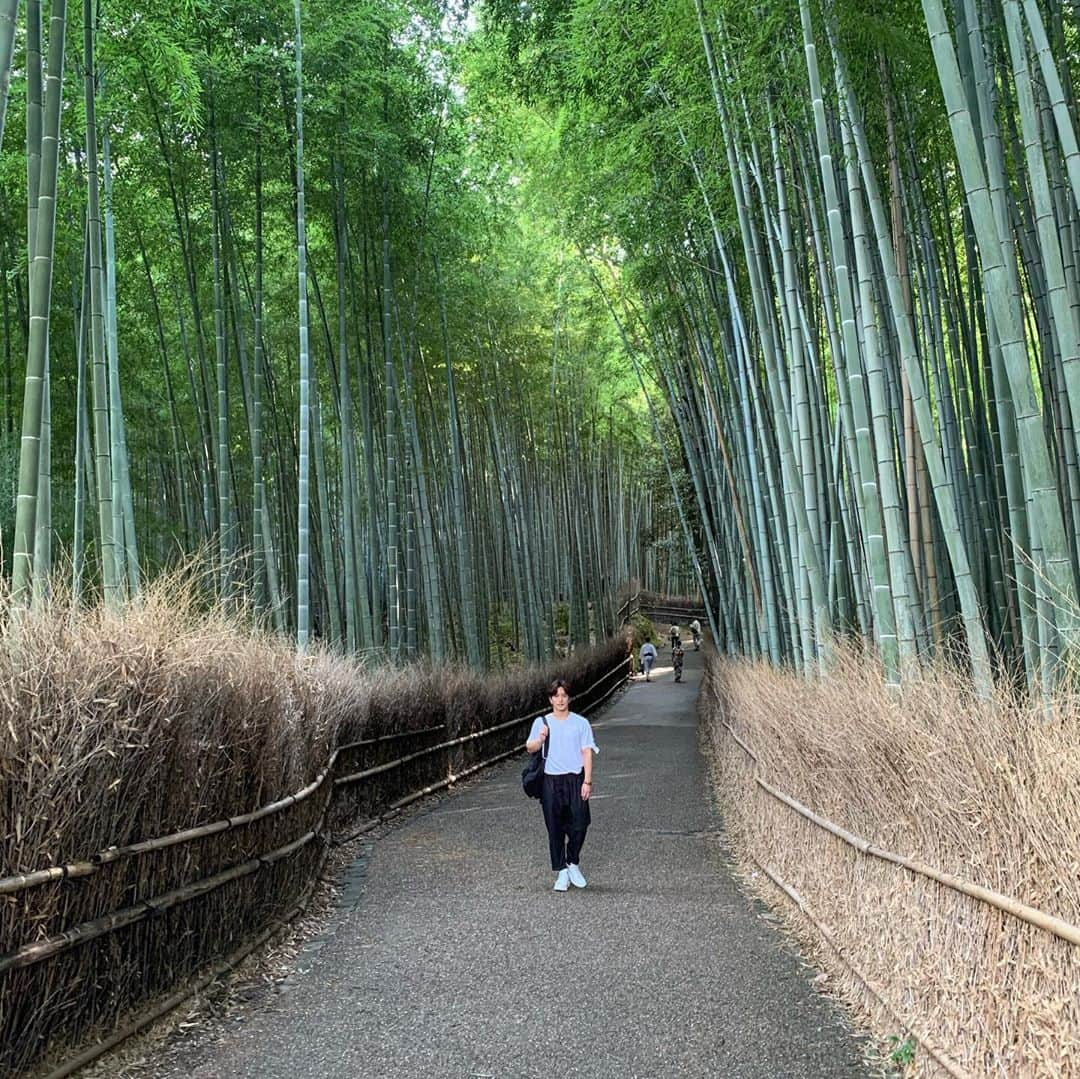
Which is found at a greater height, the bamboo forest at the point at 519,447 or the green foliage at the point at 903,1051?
the bamboo forest at the point at 519,447

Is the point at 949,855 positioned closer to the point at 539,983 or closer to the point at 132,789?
the point at 539,983

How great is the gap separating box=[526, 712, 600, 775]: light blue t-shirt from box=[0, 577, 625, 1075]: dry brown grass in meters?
1.06

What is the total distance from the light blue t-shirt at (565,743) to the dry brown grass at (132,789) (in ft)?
3.48

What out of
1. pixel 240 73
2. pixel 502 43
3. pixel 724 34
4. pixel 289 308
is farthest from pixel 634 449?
pixel 724 34

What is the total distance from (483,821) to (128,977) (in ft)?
12.1

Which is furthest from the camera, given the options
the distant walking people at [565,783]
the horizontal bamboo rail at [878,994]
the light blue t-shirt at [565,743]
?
the light blue t-shirt at [565,743]

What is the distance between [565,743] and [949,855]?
2.42 meters

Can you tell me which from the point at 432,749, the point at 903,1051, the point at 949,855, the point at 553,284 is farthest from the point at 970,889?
the point at 553,284

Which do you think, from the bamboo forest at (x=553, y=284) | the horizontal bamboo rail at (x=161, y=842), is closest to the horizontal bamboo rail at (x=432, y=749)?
the horizontal bamboo rail at (x=161, y=842)

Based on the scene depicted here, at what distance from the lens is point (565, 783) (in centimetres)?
471

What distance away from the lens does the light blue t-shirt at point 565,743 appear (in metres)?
4.73

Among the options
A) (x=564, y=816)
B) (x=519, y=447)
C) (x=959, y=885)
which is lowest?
(x=564, y=816)

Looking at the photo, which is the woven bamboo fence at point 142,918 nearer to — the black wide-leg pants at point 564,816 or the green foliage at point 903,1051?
the black wide-leg pants at point 564,816

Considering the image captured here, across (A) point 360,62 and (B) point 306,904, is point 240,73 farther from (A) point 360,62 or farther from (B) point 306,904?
(B) point 306,904
